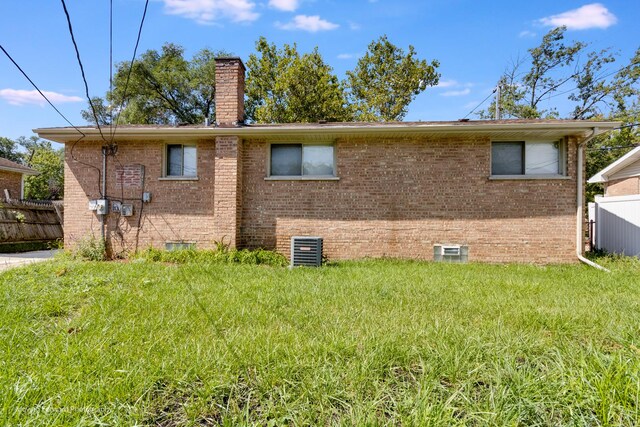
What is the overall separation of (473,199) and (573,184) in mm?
2318

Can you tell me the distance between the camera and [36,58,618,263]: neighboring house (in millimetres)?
7875

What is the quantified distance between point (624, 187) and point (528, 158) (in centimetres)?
1055

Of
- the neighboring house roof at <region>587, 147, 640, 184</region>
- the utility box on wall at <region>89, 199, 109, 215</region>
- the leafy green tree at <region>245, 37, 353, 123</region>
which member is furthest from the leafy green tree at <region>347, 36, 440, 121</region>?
the utility box on wall at <region>89, 199, 109, 215</region>

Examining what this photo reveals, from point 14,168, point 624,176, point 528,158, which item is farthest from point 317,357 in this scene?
point 14,168

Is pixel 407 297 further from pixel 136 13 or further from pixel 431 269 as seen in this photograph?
pixel 136 13

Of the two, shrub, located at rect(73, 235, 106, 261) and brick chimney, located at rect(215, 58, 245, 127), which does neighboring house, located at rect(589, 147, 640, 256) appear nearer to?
brick chimney, located at rect(215, 58, 245, 127)

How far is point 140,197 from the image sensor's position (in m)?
8.59

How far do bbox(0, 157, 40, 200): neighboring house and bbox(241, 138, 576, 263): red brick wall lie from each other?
567 inches

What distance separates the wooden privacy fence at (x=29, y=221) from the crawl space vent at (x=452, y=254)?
1379 cm

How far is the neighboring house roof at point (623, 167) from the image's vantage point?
13.0 m

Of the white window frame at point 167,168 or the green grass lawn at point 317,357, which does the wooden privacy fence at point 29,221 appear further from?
the green grass lawn at point 317,357

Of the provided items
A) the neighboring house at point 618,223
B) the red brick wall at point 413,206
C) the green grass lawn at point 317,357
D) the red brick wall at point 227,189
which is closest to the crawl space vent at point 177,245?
the red brick wall at point 227,189

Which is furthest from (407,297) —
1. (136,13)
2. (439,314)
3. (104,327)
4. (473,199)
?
(136,13)

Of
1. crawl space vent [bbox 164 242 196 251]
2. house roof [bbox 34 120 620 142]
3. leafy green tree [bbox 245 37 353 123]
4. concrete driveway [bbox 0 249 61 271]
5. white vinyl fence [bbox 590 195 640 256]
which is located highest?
leafy green tree [bbox 245 37 353 123]
